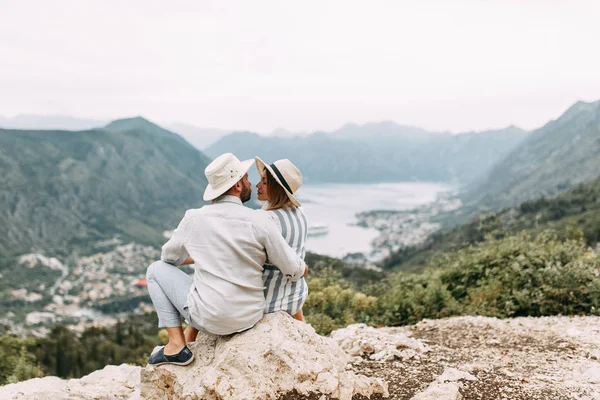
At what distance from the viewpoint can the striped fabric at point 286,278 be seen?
3.65 m

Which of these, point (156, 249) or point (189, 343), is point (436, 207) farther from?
point (189, 343)

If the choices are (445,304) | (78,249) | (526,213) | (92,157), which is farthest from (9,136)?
(445,304)

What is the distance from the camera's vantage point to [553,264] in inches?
284

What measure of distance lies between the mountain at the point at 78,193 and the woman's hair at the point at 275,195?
139 metres

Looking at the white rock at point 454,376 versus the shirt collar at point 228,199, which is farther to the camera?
the white rock at point 454,376

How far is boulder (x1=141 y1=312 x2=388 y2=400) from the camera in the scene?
131 inches

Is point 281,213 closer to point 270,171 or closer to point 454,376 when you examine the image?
point 270,171

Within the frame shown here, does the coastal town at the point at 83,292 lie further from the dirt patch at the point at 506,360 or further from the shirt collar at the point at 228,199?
the shirt collar at the point at 228,199

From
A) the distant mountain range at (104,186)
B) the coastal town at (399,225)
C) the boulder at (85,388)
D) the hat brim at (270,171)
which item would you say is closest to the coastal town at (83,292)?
the distant mountain range at (104,186)

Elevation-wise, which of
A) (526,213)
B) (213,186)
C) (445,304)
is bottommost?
(526,213)

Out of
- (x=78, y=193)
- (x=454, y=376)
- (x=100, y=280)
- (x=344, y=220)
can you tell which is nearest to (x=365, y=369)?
(x=454, y=376)

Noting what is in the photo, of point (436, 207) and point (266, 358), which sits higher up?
point (266, 358)

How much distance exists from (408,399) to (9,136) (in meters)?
201

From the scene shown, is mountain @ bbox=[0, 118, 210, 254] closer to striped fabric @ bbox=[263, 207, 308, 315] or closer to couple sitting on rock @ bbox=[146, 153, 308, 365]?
couple sitting on rock @ bbox=[146, 153, 308, 365]
